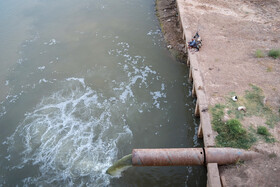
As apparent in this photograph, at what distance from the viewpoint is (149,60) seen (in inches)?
569

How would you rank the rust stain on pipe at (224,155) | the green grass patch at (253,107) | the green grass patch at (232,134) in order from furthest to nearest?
the green grass patch at (253,107) → the green grass patch at (232,134) → the rust stain on pipe at (224,155)

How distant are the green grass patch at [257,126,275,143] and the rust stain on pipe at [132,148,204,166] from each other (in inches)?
105

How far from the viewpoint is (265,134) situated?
28.9ft

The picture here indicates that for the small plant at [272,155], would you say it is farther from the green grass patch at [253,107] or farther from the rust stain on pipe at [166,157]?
the rust stain on pipe at [166,157]

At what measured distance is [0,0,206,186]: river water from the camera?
9.60 meters

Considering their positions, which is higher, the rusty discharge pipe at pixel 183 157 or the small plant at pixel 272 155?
the rusty discharge pipe at pixel 183 157

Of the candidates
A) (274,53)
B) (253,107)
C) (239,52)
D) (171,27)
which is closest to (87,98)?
(253,107)

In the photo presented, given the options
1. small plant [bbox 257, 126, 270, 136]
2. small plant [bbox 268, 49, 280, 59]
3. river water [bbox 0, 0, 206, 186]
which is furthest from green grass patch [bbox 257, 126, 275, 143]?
small plant [bbox 268, 49, 280, 59]

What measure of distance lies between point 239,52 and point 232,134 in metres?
5.68

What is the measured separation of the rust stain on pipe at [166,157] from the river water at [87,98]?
1620 mm

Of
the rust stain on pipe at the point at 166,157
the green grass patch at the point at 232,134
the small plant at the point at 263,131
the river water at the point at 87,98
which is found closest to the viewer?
the rust stain on pipe at the point at 166,157

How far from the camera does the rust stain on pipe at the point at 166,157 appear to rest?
25.6ft

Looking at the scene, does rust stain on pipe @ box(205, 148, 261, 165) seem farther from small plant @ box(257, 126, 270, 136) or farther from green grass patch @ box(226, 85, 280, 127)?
green grass patch @ box(226, 85, 280, 127)

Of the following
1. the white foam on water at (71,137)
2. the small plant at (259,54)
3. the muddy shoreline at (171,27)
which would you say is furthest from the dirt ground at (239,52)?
the white foam on water at (71,137)
